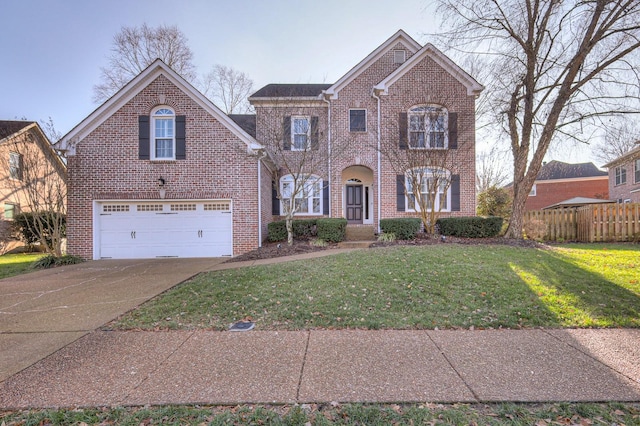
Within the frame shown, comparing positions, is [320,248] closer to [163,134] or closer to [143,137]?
[163,134]

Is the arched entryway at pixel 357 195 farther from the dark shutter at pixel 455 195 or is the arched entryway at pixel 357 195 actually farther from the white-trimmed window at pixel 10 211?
the white-trimmed window at pixel 10 211

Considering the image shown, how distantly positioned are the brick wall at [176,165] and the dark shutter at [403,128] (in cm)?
621

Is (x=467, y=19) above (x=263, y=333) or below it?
above

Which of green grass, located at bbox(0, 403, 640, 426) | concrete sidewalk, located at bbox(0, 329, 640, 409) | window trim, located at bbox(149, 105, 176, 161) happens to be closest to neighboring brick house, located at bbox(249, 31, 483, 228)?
window trim, located at bbox(149, 105, 176, 161)

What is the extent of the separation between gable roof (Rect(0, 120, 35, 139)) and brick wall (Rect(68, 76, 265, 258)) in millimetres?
8505

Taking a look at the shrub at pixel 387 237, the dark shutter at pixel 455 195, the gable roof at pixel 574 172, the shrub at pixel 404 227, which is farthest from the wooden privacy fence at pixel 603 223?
the gable roof at pixel 574 172

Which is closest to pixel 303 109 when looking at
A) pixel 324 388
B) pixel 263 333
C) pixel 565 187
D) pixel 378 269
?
pixel 378 269

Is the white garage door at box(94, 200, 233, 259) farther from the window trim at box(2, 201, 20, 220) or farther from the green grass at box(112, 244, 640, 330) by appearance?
the window trim at box(2, 201, 20, 220)

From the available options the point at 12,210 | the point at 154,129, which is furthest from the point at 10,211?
the point at 154,129

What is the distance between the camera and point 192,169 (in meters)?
10.5

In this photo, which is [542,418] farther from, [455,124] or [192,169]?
[455,124]

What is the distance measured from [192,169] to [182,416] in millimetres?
9472

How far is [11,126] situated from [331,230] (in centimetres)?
1899

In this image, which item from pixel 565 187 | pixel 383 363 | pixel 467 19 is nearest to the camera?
pixel 383 363
